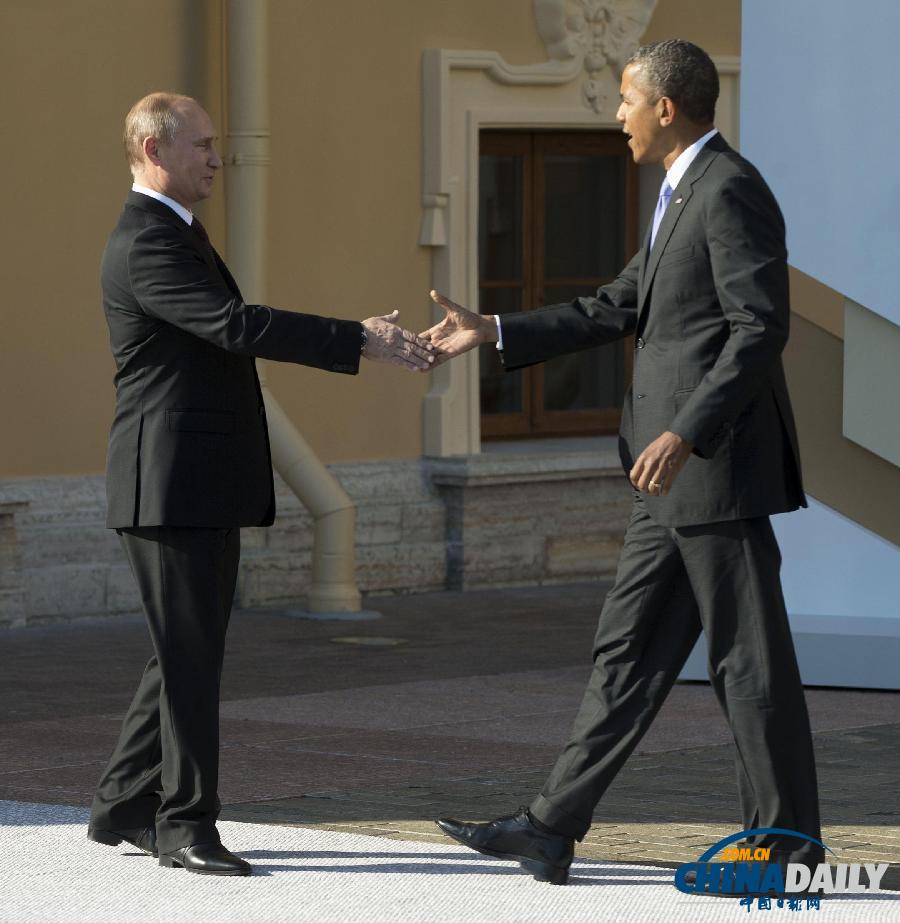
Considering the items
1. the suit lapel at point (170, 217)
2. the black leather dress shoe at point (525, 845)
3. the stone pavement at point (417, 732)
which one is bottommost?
the stone pavement at point (417, 732)

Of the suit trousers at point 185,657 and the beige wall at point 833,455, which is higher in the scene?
the beige wall at point 833,455

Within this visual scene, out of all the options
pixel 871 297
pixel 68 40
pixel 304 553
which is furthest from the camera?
pixel 304 553

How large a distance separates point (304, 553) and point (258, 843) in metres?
6.24

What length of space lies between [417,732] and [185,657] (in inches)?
99.5

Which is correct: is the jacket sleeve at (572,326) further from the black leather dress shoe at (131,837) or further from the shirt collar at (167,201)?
the black leather dress shoe at (131,837)

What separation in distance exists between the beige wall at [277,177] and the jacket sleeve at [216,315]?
5707 mm

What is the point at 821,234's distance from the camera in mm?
8539

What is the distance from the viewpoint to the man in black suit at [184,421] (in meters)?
5.21

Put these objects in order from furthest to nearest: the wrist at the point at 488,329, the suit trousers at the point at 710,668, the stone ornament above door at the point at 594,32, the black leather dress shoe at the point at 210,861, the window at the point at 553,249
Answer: the window at the point at 553,249 < the stone ornament above door at the point at 594,32 < the wrist at the point at 488,329 < the black leather dress shoe at the point at 210,861 < the suit trousers at the point at 710,668

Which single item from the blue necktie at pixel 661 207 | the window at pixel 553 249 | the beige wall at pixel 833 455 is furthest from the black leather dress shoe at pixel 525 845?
the window at pixel 553 249

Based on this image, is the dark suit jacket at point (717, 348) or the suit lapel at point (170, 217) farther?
the suit lapel at point (170, 217)

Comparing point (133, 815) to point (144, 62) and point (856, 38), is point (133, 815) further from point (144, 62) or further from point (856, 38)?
point (144, 62)

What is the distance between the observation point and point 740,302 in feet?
15.8

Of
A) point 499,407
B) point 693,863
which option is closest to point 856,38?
point 693,863
